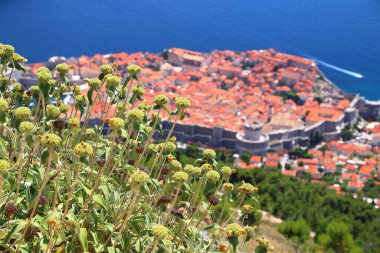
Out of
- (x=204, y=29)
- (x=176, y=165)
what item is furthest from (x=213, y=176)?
(x=204, y=29)

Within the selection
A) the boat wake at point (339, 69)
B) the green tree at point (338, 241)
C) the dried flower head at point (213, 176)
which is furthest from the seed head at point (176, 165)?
the boat wake at point (339, 69)

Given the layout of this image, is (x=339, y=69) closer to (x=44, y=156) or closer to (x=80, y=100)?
(x=80, y=100)

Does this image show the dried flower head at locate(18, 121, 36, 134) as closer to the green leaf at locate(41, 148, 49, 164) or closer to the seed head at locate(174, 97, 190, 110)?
the green leaf at locate(41, 148, 49, 164)

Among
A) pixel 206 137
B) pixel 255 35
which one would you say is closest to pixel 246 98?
pixel 206 137

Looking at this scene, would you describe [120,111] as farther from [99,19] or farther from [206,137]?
[99,19]

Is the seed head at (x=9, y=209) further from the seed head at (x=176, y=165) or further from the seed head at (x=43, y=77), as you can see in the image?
the seed head at (x=176, y=165)

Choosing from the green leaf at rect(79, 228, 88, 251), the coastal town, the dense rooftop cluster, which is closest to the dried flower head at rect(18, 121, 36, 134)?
the green leaf at rect(79, 228, 88, 251)

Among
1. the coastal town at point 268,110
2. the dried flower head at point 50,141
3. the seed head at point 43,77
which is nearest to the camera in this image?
the dried flower head at point 50,141
